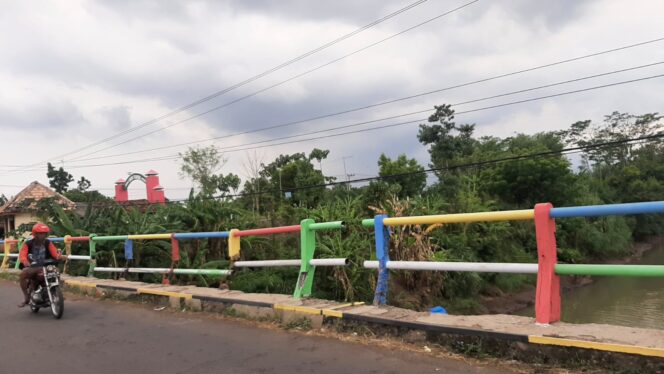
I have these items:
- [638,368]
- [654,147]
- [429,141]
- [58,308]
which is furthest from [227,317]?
[654,147]

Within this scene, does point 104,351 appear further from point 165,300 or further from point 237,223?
point 237,223

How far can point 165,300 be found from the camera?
27.0 feet

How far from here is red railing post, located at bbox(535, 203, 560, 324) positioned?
4395mm

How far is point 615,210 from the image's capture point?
4.11 metres

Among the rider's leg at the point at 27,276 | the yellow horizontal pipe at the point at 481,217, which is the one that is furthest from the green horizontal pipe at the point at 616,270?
the rider's leg at the point at 27,276

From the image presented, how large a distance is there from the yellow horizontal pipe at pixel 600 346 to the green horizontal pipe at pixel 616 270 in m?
0.53

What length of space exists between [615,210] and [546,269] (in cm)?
73

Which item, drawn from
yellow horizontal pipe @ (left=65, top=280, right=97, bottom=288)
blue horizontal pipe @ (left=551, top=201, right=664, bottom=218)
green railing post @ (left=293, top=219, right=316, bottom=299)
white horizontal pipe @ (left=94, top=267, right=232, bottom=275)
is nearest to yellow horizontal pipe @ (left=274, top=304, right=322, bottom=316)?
green railing post @ (left=293, top=219, right=316, bottom=299)

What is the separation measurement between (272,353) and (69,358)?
2254mm

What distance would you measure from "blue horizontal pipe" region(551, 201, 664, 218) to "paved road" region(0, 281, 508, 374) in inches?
56.1

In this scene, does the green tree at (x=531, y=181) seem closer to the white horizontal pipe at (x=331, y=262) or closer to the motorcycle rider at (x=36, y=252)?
the white horizontal pipe at (x=331, y=262)

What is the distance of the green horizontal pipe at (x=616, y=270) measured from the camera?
3.74 metres

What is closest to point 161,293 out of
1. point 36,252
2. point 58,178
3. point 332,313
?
point 36,252

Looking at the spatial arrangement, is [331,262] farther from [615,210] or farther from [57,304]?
[57,304]
